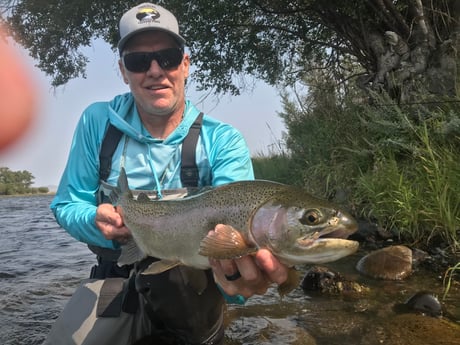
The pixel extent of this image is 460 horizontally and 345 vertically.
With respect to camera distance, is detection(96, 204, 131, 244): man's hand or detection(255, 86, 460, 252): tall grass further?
detection(255, 86, 460, 252): tall grass

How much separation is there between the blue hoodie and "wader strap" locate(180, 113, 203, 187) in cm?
4

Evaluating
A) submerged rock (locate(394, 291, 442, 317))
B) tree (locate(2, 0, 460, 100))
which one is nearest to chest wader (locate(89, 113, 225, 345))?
submerged rock (locate(394, 291, 442, 317))

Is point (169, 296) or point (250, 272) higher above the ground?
point (250, 272)

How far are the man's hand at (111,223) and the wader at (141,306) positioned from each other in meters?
0.24

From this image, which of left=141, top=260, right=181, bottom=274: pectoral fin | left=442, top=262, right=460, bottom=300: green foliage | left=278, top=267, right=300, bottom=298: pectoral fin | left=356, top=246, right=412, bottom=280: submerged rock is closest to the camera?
left=278, top=267, right=300, bottom=298: pectoral fin

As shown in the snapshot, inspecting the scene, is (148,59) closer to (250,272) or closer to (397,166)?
(250,272)

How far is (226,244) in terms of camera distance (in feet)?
6.37

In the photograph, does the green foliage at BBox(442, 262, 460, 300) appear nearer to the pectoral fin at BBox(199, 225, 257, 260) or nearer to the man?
the man

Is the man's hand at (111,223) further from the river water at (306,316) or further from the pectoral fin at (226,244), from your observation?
the river water at (306,316)

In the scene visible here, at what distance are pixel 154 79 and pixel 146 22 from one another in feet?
1.26

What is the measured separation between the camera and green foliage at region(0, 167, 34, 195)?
4512 cm

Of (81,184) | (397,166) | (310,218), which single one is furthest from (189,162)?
(397,166)

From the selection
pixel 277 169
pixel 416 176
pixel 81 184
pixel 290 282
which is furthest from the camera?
pixel 277 169

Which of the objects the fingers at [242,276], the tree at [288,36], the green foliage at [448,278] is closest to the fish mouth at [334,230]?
the fingers at [242,276]
